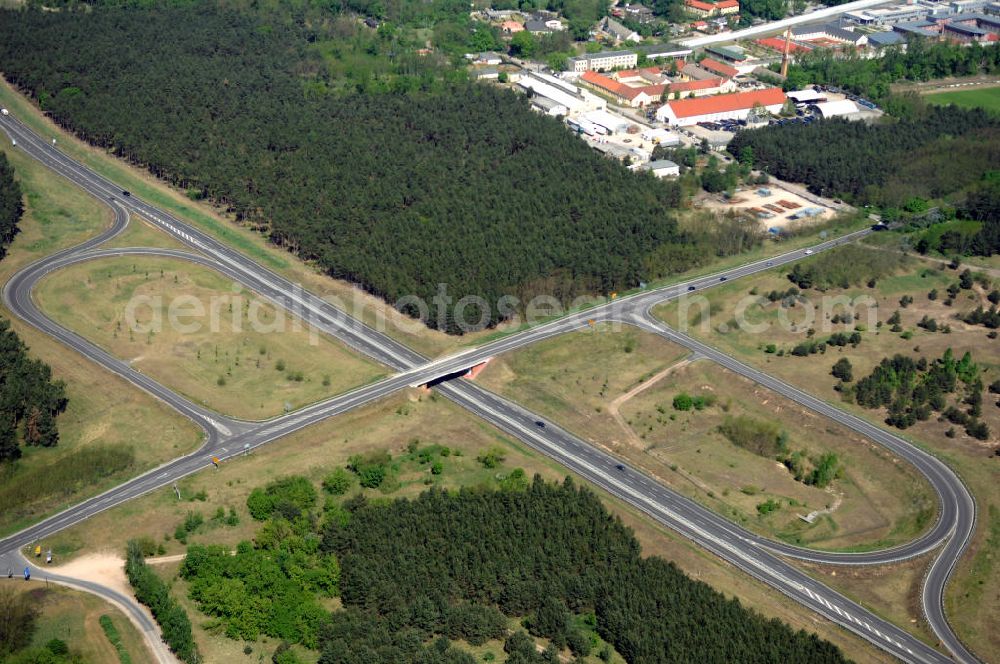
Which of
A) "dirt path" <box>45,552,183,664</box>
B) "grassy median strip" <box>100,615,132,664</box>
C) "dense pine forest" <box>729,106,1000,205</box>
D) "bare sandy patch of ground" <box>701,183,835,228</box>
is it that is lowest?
"grassy median strip" <box>100,615,132,664</box>

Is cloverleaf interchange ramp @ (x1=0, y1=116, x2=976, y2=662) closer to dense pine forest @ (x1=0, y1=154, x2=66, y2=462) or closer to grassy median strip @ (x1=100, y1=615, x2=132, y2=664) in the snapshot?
dense pine forest @ (x1=0, y1=154, x2=66, y2=462)

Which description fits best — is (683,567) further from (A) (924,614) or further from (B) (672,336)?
(B) (672,336)

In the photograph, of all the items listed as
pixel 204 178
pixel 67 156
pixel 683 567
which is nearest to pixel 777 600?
pixel 683 567

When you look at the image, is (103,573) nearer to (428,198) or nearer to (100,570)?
(100,570)

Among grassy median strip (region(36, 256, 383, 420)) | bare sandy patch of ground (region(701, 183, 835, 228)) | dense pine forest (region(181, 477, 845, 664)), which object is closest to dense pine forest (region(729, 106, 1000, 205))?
bare sandy patch of ground (region(701, 183, 835, 228))

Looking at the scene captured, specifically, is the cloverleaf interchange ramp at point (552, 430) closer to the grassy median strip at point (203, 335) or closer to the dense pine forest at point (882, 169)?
the grassy median strip at point (203, 335)

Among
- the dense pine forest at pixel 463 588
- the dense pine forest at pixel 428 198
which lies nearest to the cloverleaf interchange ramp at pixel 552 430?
the dense pine forest at pixel 428 198
